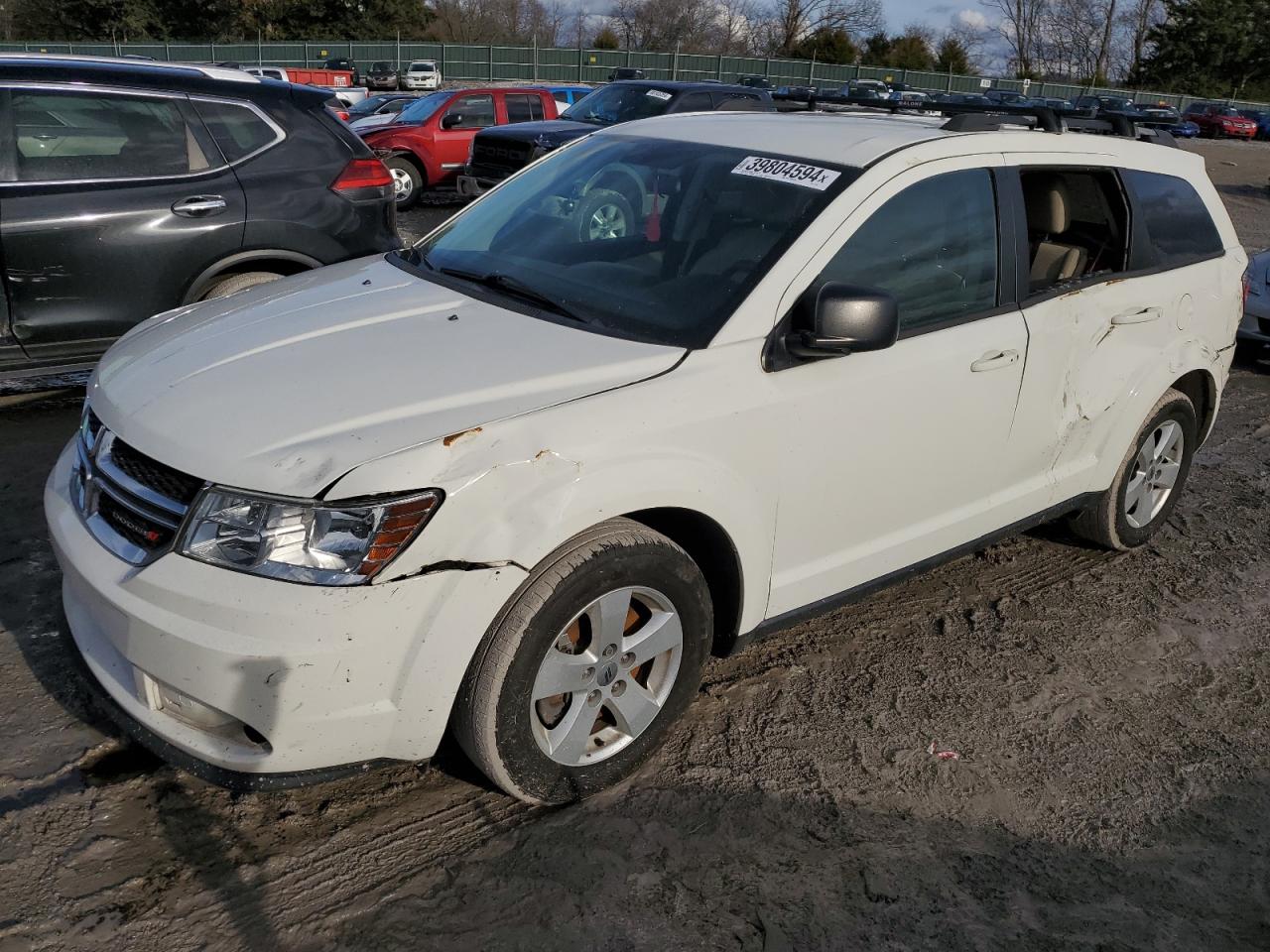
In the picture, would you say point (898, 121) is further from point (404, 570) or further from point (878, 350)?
point (404, 570)

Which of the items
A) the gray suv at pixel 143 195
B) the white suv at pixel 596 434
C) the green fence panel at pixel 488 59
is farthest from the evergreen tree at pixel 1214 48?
the white suv at pixel 596 434

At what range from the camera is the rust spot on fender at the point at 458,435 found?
98.1 inches

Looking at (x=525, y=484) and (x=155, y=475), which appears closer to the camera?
(x=525, y=484)

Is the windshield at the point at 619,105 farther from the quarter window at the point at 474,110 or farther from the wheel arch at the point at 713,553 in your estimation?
the wheel arch at the point at 713,553

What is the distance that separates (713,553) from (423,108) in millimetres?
13901

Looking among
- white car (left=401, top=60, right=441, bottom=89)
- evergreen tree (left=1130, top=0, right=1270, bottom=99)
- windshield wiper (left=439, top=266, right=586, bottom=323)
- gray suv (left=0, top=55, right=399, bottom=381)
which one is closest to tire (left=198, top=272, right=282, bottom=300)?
gray suv (left=0, top=55, right=399, bottom=381)

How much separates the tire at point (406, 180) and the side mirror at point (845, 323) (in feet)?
40.0

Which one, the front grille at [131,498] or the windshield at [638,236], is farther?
the windshield at [638,236]

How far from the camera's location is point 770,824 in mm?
2916

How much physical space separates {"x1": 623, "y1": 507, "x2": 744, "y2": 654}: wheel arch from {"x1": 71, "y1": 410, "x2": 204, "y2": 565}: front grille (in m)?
1.12

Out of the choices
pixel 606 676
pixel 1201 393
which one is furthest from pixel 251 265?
pixel 1201 393

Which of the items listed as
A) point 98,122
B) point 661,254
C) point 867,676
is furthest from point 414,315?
point 98,122

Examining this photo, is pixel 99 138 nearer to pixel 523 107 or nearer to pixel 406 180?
pixel 406 180

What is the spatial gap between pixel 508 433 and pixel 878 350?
125 cm
